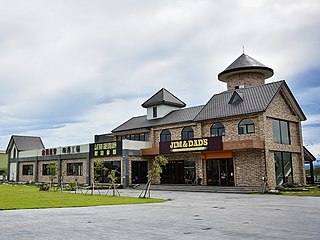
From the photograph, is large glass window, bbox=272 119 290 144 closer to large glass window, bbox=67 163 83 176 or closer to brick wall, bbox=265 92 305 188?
brick wall, bbox=265 92 305 188

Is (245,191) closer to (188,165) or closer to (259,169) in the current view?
(259,169)

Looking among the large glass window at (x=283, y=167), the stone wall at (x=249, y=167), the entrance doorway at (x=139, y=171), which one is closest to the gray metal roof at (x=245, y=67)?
the large glass window at (x=283, y=167)

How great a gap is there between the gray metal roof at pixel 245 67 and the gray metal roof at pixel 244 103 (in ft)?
14.9

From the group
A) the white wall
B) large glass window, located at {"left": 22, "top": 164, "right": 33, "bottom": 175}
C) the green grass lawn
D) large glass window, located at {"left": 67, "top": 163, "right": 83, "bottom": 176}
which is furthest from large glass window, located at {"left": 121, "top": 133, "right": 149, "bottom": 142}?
the green grass lawn

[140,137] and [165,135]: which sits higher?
[140,137]

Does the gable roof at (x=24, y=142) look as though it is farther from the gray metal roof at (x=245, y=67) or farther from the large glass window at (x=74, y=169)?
the gray metal roof at (x=245, y=67)

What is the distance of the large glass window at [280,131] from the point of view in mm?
26388

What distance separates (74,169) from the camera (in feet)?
118

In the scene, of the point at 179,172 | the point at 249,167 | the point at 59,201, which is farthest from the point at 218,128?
the point at 59,201

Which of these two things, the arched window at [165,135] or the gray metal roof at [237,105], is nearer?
the gray metal roof at [237,105]

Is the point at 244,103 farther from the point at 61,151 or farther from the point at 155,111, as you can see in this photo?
the point at 61,151

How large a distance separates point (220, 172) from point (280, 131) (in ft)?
18.3

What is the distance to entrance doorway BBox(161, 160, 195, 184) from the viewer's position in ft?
96.9

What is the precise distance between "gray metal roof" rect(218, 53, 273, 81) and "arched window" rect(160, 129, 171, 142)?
8133mm
